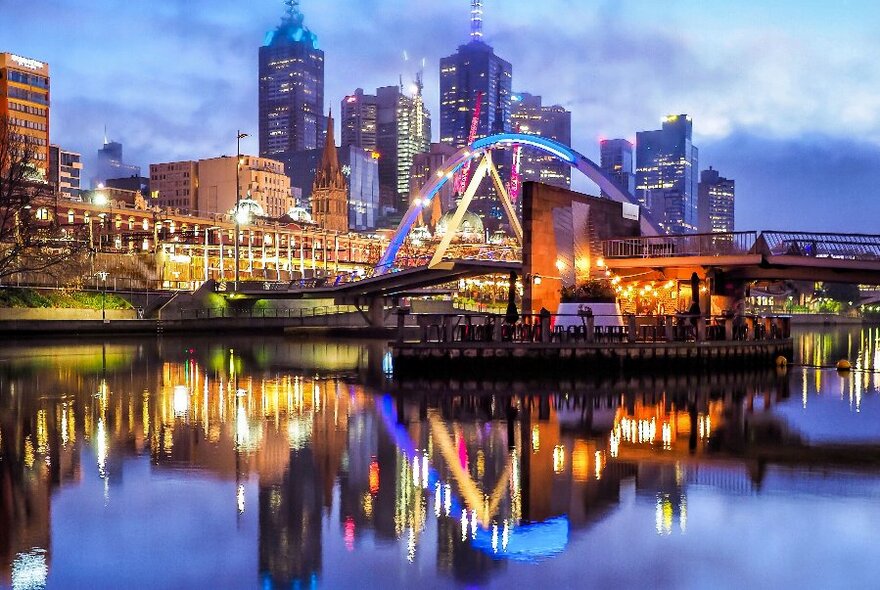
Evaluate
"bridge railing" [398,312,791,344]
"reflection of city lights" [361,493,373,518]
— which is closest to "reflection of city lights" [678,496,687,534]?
"reflection of city lights" [361,493,373,518]

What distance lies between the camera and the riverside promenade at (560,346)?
127 feet

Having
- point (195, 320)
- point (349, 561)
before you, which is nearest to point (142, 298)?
point (195, 320)

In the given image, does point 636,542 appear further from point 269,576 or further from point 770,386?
point 770,386

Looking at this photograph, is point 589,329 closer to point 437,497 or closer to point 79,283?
point 437,497

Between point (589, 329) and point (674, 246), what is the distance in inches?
641

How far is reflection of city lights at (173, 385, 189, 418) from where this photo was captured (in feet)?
87.2

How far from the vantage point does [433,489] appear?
16.3 m

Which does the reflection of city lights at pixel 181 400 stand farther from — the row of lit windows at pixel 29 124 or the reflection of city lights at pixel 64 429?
the row of lit windows at pixel 29 124

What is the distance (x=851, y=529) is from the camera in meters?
14.0

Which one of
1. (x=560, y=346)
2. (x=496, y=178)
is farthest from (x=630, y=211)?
(x=496, y=178)

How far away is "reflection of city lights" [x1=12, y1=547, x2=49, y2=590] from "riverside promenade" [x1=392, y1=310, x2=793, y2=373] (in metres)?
27.0

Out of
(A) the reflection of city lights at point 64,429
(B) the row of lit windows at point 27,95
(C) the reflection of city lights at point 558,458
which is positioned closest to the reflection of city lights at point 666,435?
(C) the reflection of city lights at point 558,458

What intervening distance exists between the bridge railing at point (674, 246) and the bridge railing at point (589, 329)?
4771 mm

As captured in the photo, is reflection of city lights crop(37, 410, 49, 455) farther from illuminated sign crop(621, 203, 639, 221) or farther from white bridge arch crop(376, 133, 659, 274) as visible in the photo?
white bridge arch crop(376, 133, 659, 274)
